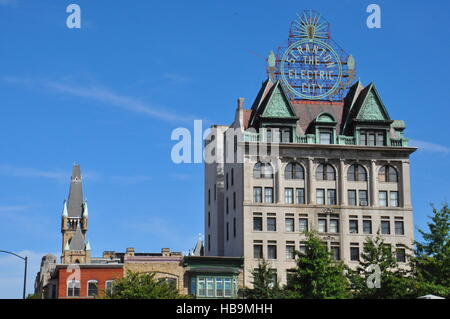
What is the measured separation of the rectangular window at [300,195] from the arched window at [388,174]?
31.1ft

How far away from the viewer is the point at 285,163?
9475 centimetres

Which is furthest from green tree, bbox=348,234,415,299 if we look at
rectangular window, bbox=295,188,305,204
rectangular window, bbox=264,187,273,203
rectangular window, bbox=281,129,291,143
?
rectangular window, bbox=281,129,291,143

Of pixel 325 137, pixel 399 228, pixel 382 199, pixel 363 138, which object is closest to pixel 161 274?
pixel 325 137

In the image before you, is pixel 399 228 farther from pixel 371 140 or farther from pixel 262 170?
pixel 262 170

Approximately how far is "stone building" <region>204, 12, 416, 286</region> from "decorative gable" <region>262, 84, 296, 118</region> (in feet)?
0.37

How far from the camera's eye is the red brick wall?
84.2 m

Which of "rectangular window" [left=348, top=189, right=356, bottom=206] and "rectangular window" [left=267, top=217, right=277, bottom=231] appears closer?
"rectangular window" [left=267, top=217, right=277, bottom=231]

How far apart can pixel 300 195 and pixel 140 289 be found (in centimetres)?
3145

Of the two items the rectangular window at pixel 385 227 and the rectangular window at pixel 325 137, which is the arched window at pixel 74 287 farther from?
the rectangular window at pixel 385 227

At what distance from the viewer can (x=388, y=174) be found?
97312 mm

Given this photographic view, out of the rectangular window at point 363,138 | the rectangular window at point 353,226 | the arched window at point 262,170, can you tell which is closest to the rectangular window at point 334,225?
the rectangular window at point 353,226

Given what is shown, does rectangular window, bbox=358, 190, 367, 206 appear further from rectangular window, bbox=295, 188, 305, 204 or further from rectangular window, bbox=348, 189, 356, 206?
rectangular window, bbox=295, 188, 305, 204
